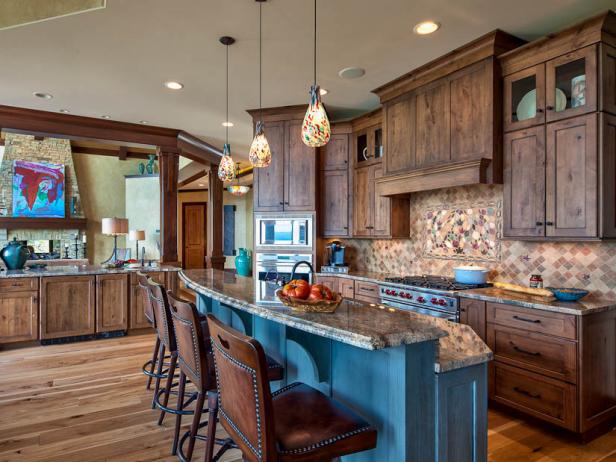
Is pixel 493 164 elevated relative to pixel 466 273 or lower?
elevated

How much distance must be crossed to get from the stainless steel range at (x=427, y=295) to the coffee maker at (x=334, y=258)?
927mm

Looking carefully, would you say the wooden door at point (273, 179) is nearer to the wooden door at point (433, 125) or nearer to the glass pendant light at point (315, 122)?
the wooden door at point (433, 125)

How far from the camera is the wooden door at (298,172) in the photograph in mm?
4742

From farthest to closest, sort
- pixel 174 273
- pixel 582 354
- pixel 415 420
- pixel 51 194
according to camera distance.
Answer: pixel 51 194 < pixel 174 273 < pixel 582 354 < pixel 415 420

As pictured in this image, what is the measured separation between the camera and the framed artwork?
871 cm

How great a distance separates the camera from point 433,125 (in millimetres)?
3576

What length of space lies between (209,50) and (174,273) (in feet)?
10.5

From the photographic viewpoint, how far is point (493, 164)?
10.2 feet

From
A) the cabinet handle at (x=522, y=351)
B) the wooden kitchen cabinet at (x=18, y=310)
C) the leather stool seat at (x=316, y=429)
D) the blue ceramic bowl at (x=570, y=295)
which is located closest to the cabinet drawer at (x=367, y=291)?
the cabinet handle at (x=522, y=351)

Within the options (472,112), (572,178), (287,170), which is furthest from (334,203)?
(572,178)

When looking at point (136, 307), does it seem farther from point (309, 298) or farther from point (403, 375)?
point (403, 375)

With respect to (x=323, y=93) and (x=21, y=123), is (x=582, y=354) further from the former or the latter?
(x=21, y=123)

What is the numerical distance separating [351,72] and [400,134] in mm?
776

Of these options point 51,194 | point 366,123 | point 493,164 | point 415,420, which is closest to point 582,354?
point 493,164
